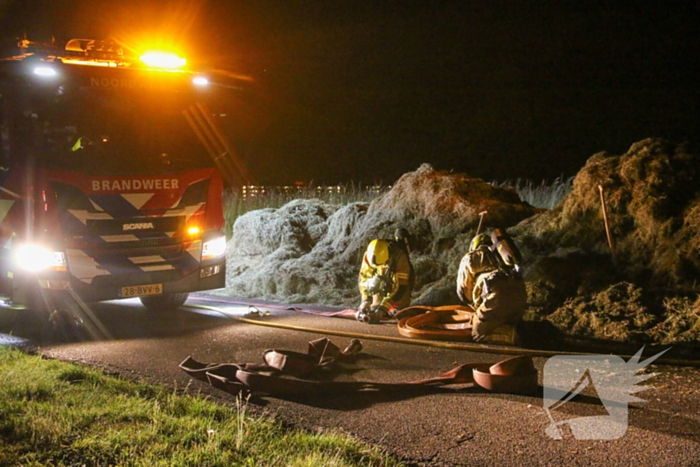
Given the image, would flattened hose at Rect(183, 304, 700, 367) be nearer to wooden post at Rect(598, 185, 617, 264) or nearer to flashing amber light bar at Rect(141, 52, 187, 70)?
wooden post at Rect(598, 185, 617, 264)

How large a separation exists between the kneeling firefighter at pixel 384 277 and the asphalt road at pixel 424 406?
1.63 ft

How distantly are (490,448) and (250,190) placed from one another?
17.8m

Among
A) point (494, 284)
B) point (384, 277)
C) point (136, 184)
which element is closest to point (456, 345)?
point (494, 284)

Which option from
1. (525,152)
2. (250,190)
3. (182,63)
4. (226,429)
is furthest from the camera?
(525,152)

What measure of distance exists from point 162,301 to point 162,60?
3369mm

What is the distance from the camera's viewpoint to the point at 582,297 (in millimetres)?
7855

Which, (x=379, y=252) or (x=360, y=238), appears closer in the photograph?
(x=379, y=252)

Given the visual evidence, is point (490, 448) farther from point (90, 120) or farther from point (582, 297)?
point (90, 120)

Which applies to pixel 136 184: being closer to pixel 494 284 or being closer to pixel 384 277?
pixel 384 277

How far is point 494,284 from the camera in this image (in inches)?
260

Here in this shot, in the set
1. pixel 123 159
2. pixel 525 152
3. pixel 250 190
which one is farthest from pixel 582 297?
pixel 525 152

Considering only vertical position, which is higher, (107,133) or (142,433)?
(107,133)

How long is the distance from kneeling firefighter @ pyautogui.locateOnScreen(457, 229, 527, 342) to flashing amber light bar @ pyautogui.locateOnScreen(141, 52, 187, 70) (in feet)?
15.8

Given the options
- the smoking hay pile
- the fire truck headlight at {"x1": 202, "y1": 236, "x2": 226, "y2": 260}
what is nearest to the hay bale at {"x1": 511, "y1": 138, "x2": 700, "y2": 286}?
the smoking hay pile
